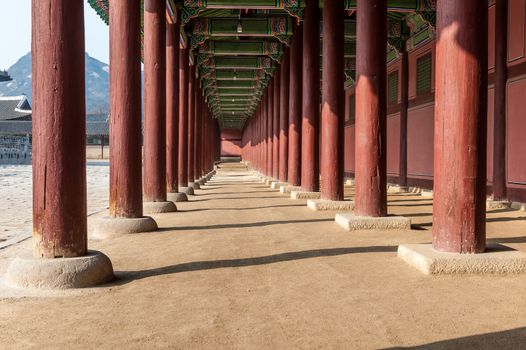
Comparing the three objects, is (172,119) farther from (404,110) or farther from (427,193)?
(404,110)

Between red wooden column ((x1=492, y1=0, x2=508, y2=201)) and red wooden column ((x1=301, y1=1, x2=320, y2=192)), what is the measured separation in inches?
154

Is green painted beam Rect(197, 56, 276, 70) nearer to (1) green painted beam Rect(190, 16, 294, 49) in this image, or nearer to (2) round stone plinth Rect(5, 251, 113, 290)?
(1) green painted beam Rect(190, 16, 294, 49)

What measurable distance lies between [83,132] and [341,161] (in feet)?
20.1

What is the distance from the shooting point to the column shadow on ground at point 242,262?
15.1 ft

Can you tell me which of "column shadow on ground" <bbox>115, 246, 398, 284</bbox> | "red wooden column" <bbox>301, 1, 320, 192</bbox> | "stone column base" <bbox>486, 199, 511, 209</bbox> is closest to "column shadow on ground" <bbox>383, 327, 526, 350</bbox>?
"column shadow on ground" <bbox>115, 246, 398, 284</bbox>

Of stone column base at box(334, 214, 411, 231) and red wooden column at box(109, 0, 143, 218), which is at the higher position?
red wooden column at box(109, 0, 143, 218)

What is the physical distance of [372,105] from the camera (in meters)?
7.18

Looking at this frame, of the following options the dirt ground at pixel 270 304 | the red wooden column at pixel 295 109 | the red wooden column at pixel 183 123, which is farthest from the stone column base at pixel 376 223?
the red wooden column at pixel 183 123

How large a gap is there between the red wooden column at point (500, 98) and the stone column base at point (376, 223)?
4.50 meters

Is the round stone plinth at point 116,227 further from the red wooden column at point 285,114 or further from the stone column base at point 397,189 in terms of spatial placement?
the red wooden column at point 285,114

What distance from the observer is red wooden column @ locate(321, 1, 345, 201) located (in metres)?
9.48

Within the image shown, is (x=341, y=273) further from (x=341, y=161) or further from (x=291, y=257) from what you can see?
(x=341, y=161)

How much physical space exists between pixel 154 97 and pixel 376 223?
15.6ft

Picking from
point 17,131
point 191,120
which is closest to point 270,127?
point 191,120
